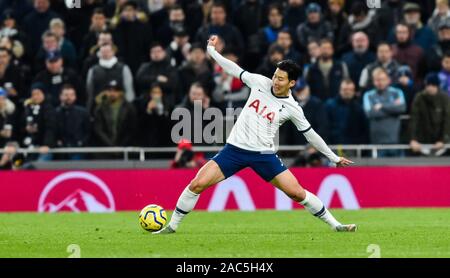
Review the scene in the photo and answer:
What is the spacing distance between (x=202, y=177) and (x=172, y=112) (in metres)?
8.70

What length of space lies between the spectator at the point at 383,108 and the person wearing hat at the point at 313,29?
215 centimetres

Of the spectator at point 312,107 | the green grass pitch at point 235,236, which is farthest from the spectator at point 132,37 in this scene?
the green grass pitch at point 235,236

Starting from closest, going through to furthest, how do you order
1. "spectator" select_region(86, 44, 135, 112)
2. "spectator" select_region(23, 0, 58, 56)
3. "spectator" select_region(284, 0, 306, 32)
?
"spectator" select_region(86, 44, 135, 112) → "spectator" select_region(284, 0, 306, 32) → "spectator" select_region(23, 0, 58, 56)

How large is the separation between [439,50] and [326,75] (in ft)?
8.20

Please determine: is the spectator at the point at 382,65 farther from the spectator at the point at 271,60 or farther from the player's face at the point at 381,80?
the spectator at the point at 271,60

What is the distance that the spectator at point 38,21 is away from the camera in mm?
27469

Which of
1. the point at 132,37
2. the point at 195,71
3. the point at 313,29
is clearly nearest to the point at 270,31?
the point at 313,29

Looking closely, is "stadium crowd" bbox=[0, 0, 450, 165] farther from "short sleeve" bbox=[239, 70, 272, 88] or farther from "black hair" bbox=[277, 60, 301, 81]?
"black hair" bbox=[277, 60, 301, 81]

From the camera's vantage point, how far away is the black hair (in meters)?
16.2

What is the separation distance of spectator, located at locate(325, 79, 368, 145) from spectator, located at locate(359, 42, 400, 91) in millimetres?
289

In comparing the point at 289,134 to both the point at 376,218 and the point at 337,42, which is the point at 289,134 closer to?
the point at 337,42

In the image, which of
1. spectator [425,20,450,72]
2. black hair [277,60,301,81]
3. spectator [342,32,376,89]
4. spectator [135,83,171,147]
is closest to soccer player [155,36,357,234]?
black hair [277,60,301,81]
